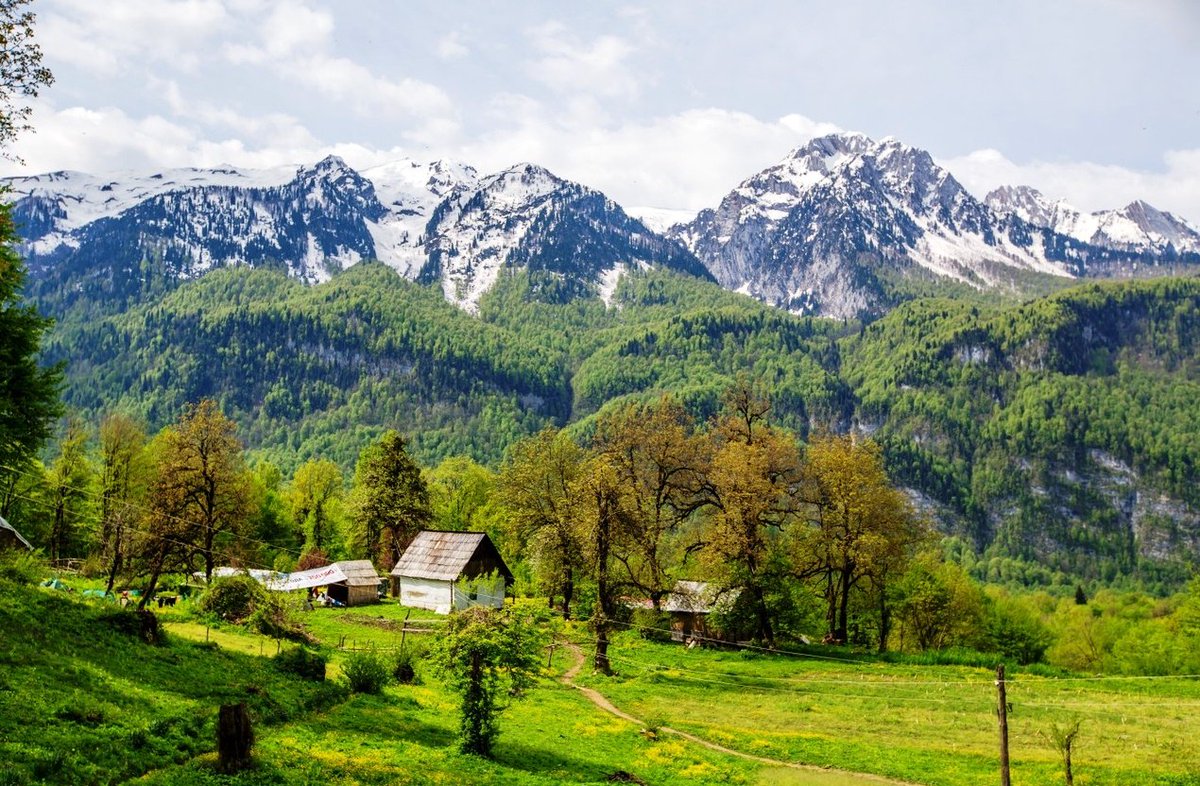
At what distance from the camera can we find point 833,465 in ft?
194

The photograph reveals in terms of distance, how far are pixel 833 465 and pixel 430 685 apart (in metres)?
32.7

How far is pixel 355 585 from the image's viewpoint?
245 feet

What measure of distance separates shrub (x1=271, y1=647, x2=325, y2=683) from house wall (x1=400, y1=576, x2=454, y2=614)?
34.0 metres

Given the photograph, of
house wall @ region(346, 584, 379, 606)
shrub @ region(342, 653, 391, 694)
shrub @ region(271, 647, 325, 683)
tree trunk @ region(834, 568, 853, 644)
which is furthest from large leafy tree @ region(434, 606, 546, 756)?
house wall @ region(346, 584, 379, 606)

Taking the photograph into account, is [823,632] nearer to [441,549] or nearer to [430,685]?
[441,549]

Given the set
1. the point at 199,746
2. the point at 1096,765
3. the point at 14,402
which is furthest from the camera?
the point at 14,402

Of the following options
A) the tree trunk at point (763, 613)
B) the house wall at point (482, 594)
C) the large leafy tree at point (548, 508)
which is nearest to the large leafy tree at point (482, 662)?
the large leafy tree at point (548, 508)

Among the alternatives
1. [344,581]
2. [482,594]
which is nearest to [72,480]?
[344,581]

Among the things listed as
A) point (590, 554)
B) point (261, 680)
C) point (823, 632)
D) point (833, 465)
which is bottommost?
point (823, 632)

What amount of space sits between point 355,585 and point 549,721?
4368 cm

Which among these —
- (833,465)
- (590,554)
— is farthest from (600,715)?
(833,465)

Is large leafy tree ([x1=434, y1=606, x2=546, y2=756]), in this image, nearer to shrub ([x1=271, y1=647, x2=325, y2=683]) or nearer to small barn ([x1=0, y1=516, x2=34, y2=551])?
shrub ([x1=271, y1=647, x2=325, y2=683])

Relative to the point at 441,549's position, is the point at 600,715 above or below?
below

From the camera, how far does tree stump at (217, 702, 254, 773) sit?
20547 mm
